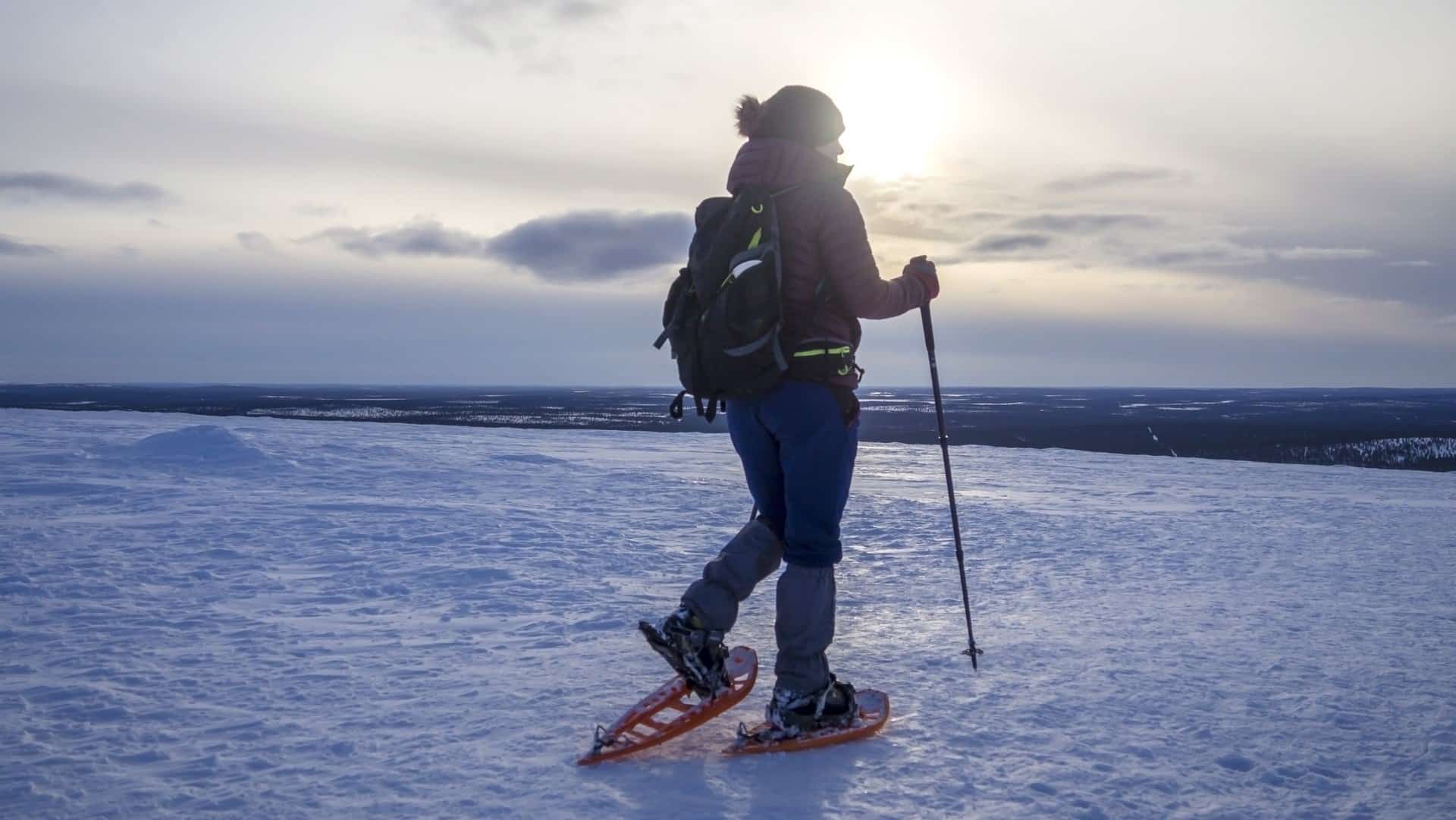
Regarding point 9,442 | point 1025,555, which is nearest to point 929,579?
point 1025,555

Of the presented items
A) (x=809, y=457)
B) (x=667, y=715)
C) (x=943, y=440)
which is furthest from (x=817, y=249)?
(x=667, y=715)

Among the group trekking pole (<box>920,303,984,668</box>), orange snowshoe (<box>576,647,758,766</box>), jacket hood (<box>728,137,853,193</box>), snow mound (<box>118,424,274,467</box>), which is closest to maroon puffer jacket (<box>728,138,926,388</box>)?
jacket hood (<box>728,137,853,193</box>)

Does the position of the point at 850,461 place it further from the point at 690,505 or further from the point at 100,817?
the point at 690,505

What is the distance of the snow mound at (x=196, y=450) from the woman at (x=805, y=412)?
763cm

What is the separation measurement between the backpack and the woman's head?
0.22 meters

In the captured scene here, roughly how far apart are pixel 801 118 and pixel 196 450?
29.4 feet

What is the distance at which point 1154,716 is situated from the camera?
3080 millimetres

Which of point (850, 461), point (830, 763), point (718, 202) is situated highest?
point (718, 202)

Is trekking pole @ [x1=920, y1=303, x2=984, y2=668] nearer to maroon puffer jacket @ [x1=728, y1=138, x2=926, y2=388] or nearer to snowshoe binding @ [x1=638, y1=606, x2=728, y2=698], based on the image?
maroon puffer jacket @ [x1=728, y1=138, x2=926, y2=388]

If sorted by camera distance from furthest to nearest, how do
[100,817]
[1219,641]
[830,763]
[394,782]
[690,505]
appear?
[690,505], [1219,641], [830,763], [394,782], [100,817]

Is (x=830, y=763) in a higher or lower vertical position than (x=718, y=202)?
lower

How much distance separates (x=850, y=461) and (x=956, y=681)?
1119mm

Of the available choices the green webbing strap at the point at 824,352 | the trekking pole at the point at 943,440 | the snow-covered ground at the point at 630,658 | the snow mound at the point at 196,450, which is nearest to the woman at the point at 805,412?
the green webbing strap at the point at 824,352

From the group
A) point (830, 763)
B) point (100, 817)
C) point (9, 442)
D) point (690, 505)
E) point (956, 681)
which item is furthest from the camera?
point (9, 442)
